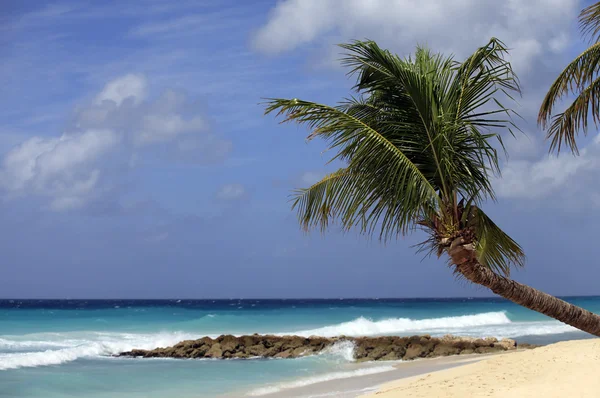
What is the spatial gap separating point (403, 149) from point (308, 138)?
0.96 metres

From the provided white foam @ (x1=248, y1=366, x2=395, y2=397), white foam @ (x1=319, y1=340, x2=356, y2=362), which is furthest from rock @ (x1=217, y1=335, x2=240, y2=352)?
white foam @ (x1=248, y1=366, x2=395, y2=397)

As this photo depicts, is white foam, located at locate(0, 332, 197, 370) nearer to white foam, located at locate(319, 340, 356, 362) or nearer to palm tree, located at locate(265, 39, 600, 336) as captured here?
white foam, located at locate(319, 340, 356, 362)

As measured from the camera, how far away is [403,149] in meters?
6.91

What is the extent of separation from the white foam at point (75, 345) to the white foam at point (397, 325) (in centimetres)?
774

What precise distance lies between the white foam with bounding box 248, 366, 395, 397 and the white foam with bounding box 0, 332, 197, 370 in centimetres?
924

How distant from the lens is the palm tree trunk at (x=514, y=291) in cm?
613

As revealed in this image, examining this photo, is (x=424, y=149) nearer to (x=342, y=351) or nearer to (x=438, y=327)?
(x=342, y=351)

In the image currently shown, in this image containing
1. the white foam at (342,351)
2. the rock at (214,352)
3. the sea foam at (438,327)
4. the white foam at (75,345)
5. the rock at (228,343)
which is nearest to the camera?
the white foam at (342,351)

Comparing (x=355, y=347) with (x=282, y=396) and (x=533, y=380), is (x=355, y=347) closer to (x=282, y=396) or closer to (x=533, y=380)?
(x=282, y=396)

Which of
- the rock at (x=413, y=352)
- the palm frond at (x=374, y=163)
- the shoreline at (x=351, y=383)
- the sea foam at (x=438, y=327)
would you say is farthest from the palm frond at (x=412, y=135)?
the sea foam at (x=438, y=327)

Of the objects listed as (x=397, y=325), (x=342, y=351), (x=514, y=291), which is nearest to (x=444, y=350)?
(x=342, y=351)

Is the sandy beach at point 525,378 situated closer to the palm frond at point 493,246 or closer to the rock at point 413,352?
the palm frond at point 493,246

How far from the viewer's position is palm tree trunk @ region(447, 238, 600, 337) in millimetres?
6133

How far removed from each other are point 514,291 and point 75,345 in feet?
79.2
